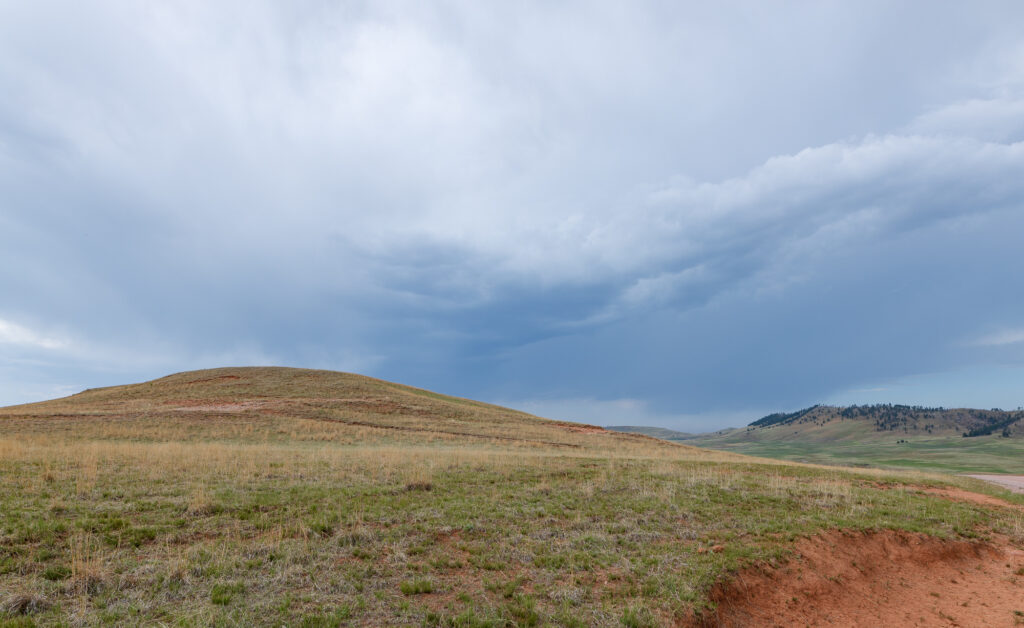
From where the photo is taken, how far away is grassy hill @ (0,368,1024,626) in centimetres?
670

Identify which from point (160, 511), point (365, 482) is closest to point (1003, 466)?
point (365, 482)

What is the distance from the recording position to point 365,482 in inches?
570

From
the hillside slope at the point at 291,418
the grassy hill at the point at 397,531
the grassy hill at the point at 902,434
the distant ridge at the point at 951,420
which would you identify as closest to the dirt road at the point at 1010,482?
the grassy hill at the point at 397,531

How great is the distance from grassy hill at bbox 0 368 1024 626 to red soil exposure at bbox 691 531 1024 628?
48 cm

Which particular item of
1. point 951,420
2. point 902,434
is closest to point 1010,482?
point 902,434

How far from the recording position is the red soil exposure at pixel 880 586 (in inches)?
330

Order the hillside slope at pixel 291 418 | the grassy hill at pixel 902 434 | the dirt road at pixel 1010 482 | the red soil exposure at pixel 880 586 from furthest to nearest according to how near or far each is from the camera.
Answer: the grassy hill at pixel 902 434
the hillside slope at pixel 291 418
the dirt road at pixel 1010 482
the red soil exposure at pixel 880 586

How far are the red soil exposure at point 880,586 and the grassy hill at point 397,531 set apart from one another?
1.57ft

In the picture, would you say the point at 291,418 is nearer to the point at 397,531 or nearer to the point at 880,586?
the point at 397,531

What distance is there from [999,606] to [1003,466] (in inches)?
3464

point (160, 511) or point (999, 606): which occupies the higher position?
point (160, 511)

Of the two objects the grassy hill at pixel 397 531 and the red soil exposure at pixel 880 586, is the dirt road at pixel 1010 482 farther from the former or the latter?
the red soil exposure at pixel 880 586

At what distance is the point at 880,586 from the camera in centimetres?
997

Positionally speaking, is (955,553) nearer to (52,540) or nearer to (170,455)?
(52,540)
